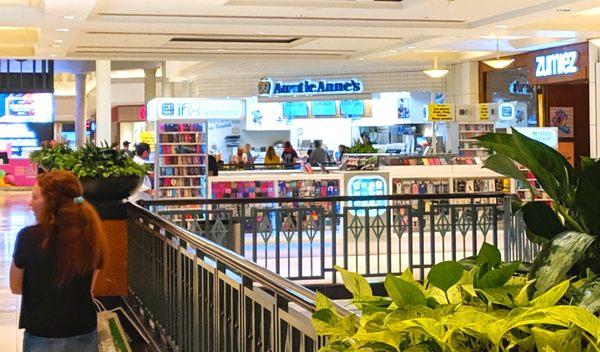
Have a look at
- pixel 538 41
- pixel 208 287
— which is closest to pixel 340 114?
pixel 538 41

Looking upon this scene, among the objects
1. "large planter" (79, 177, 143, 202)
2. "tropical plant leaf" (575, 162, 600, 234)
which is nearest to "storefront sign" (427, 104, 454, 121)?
"large planter" (79, 177, 143, 202)

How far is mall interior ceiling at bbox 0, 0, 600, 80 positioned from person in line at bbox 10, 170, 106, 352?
322 inches

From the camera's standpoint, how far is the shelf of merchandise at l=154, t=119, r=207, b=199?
1772 centimetres

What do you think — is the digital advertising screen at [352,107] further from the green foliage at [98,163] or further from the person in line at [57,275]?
the person in line at [57,275]

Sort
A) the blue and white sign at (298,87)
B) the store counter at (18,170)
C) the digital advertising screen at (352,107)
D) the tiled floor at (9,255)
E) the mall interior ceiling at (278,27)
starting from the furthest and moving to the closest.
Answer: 1. the store counter at (18,170)
2. the blue and white sign at (298,87)
3. the digital advertising screen at (352,107)
4. the mall interior ceiling at (278,27)
5. the tiled floor at (9,255)

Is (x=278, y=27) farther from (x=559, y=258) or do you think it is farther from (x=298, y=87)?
(x=559, y=258)

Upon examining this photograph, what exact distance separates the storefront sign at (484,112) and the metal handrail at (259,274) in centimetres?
1685

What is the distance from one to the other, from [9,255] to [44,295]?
9240 millimetres

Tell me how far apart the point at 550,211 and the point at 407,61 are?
22.5 metres

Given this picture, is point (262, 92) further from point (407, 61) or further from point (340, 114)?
point (407, 61)

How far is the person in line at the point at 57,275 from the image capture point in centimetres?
415

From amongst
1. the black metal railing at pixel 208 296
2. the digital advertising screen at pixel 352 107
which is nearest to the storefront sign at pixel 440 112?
the digital advertising screen at pixel 352 107

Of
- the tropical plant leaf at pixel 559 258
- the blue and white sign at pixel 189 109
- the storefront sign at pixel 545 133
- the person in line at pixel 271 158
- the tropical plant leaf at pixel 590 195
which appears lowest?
the tropical plant leaf at pixel 559 258

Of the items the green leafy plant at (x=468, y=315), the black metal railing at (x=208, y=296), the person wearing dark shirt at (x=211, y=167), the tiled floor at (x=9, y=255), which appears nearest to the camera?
the green leafy plant at (x=468, y=315)
